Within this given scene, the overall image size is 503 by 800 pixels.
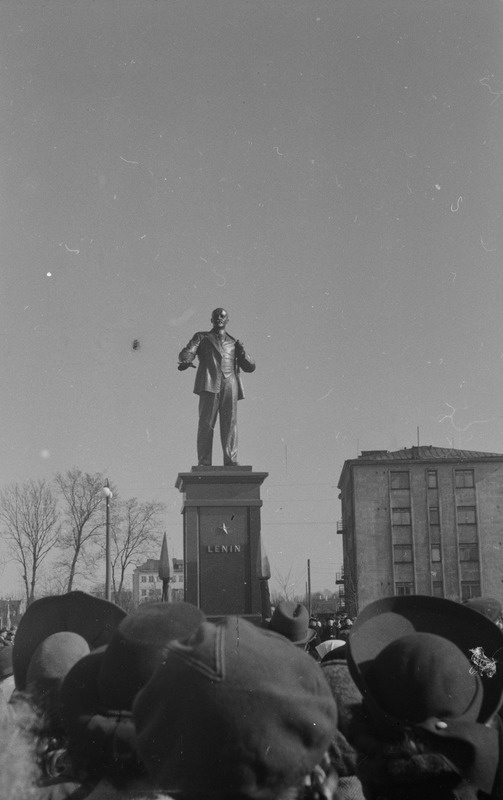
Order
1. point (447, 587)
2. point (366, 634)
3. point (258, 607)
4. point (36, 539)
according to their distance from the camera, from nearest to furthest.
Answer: point (366, 634), point (258, 607), point (36, 539), point (447, 587)

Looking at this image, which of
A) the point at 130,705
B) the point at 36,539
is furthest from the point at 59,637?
the point at 36,539

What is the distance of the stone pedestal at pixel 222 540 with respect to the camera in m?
10.6

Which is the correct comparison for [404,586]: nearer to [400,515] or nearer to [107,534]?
[400,515]

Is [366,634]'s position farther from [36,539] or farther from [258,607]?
[36,539]

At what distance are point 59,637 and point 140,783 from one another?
0.56m

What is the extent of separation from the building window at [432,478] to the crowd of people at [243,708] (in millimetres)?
59408

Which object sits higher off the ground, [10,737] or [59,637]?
[59,637]

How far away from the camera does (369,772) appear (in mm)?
1687

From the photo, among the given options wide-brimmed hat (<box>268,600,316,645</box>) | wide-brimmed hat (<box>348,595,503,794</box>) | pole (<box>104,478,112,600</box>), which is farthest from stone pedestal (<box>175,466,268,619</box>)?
wide-brimmed hat (<box>348,595,503,794</box>)

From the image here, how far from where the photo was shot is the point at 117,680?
147 cm

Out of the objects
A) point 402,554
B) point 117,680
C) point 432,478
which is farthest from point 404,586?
point 117,680

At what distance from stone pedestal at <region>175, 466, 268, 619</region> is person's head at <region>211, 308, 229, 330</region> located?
6.84 feet

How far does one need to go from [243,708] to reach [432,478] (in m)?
60.7

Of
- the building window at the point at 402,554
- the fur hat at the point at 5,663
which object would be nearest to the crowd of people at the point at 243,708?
the fur hat at the point at 5,663
